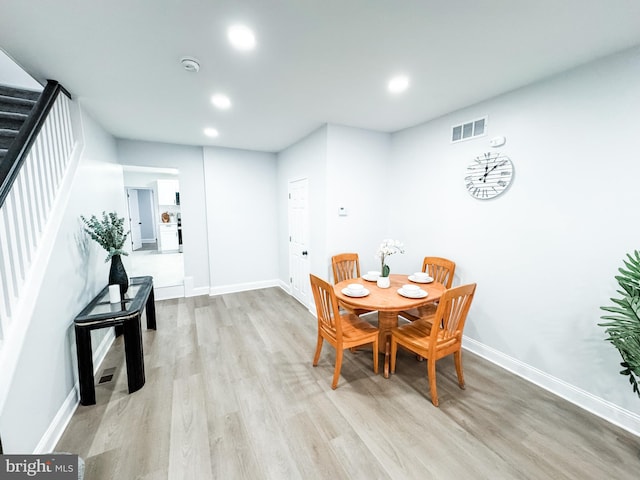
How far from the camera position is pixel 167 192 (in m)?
7.32

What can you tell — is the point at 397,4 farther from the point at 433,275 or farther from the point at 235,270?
the point at 235,270

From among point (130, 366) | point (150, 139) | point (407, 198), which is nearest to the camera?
point (130, 366)

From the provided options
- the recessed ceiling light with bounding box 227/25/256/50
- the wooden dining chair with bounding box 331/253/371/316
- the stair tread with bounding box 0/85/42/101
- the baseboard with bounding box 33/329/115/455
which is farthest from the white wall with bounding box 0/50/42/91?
the wooden dining chair with bounding box 331/253/371/316

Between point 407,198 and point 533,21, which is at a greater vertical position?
point 533,21

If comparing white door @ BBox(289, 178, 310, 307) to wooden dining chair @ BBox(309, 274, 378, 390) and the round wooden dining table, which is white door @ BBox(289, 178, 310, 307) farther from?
wooden dining chair @ BBox(309, 274, 378, 390)

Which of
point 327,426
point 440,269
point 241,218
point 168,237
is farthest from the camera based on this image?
point 168,237

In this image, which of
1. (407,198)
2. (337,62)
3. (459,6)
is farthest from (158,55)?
(407,198)

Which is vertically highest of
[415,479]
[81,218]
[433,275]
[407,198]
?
[407,198]

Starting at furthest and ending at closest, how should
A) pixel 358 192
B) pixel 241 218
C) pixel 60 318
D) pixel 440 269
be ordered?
pixel 241 218 < pixel 358 192 < pixel 440 269 < pixel 60 318

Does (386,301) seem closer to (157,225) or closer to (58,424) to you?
(58,424)

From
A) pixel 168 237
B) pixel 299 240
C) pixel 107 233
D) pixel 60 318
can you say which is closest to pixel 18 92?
pixel 107 233

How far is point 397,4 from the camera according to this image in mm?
1369

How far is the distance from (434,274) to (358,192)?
4.73 ft

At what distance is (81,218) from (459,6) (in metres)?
3.39
